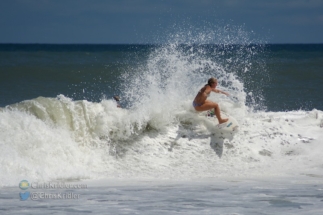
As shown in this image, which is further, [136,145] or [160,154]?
[136,145]

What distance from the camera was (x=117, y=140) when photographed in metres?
10.7

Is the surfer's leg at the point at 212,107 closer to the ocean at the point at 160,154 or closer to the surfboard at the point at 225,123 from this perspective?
the surfboard at the point at 225,123

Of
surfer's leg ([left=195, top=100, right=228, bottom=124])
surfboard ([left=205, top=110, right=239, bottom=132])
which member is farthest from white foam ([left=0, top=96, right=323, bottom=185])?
surfer's leg ([left=195, top=100, right=228, bottom=124])

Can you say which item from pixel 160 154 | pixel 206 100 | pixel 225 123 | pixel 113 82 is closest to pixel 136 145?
pixel 160 154

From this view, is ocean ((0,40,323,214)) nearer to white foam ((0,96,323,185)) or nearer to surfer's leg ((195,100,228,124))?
white foam ((0,96,323,185))

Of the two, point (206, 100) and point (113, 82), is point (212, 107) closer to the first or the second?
point (206, 100)

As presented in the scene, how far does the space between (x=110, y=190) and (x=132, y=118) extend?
273 centimetres

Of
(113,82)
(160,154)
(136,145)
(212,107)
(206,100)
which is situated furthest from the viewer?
(113,82)

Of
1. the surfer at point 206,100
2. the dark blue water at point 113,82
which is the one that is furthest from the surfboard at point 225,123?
the dark blue water at point 113,82

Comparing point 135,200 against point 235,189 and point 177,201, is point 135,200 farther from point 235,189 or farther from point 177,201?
point 235,189

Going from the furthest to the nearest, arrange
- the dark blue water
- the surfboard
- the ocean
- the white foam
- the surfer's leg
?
the dark blue water < the surfboard < the surfer's leg < the white foam < the ocean

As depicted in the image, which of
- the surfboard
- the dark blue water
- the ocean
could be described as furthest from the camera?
the dark blue water

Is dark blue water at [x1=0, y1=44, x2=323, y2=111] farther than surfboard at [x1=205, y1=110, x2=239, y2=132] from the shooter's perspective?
Yes

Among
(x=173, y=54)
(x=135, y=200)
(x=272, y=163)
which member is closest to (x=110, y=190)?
(x=135, y=200)
